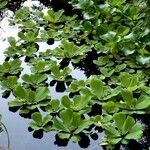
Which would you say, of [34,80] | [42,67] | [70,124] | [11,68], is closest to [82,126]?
[70,124]

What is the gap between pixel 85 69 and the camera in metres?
3.16

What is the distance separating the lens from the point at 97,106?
96.9 inches

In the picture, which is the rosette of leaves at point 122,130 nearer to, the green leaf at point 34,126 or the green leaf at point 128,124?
the green leaf at point 128,124

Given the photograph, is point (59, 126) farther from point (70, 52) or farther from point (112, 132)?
point (70, 52)

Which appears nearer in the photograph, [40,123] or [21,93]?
[40,123]

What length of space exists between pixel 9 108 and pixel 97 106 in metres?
0.64

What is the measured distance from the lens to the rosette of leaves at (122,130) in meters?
2.08

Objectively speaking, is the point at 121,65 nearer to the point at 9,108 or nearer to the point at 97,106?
the point at 97,106

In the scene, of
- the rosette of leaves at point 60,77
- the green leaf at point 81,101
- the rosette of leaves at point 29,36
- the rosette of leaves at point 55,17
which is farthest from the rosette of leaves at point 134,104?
the rosette of leaves at point 55,17

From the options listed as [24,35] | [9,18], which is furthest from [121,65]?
[9,18]

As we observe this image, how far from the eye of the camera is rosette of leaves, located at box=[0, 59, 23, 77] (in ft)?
10.0

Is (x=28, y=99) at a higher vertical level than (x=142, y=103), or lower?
higher

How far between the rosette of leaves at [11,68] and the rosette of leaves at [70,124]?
930 mm

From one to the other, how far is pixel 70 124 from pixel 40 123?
208 mm
